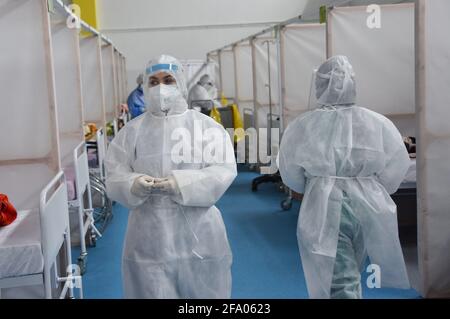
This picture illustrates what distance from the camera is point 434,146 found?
9.96ft

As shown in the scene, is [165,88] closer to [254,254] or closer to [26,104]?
[26,104]

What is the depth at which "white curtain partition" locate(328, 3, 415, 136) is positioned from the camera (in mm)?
4309

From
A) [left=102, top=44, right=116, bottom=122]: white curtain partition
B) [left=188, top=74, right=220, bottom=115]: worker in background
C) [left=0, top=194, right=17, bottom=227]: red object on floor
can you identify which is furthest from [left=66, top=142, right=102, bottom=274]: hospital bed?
[left=188, top=74, right=220, bottom=115]: worker in background

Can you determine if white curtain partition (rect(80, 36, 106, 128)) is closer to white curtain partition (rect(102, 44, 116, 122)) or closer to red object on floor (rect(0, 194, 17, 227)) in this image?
white curtain partition (rect(102, 44, 116, 122))

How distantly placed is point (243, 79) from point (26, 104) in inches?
259

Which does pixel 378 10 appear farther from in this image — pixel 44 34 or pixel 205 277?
pixel 205 277

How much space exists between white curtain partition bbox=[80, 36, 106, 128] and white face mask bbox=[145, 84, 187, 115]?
3.80m

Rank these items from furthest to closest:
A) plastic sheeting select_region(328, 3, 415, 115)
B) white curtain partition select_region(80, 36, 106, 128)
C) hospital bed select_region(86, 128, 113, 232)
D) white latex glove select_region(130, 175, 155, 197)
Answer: white curtain partition select_region(80, 36, 106, 128) < hospital bed select_region(86, 128, 113, 232) < plastic sheeting select_region(328, 3, 415, 115) < white latex glove select_region(130, 175, 155, 197)

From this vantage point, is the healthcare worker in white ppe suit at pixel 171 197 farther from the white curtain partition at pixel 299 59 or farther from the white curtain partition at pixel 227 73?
the white curtain partition at pixel 227 73

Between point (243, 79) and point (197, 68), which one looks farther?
point (197, 68)

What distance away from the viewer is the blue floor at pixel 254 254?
133 inches

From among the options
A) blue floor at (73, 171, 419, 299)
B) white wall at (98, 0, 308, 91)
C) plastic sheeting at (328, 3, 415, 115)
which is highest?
white wall at (98, 0, 308, 91)

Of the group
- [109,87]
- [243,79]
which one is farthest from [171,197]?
[243,79]
